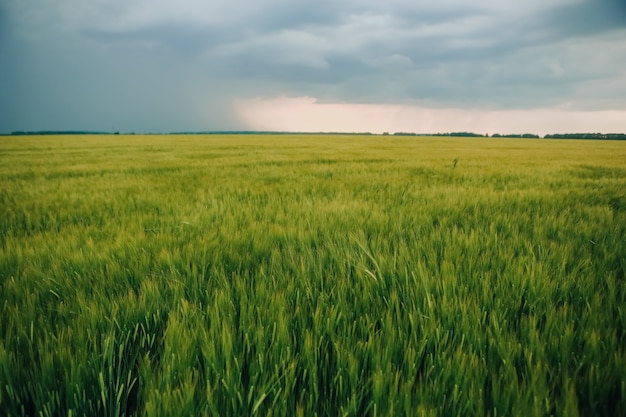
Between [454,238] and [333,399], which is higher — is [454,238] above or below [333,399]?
above

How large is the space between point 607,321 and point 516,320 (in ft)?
0.93

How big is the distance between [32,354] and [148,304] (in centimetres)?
34

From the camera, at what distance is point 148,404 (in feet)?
2.16

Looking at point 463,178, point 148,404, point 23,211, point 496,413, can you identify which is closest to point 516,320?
point 496,413

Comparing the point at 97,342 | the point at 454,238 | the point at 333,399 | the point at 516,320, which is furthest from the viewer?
the point at 454,238

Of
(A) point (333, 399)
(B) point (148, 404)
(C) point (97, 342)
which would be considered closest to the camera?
(B) point (148, 404)

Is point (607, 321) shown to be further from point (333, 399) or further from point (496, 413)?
point (333, 399)

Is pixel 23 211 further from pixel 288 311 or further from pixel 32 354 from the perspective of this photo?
pixel 288 311

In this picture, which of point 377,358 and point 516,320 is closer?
point 377,358

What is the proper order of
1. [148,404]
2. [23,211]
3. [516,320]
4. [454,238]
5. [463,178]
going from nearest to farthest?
[148,404] < [516,320] < [454,238] < [23,211] < [463,178]

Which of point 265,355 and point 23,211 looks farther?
point 23,211

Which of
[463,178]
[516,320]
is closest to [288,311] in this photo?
[516,320]

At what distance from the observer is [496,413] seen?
0.68m

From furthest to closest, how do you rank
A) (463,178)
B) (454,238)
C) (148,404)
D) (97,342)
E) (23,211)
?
(463,178) < (23,211) < (454,238) < (97,342) < (148,404)
